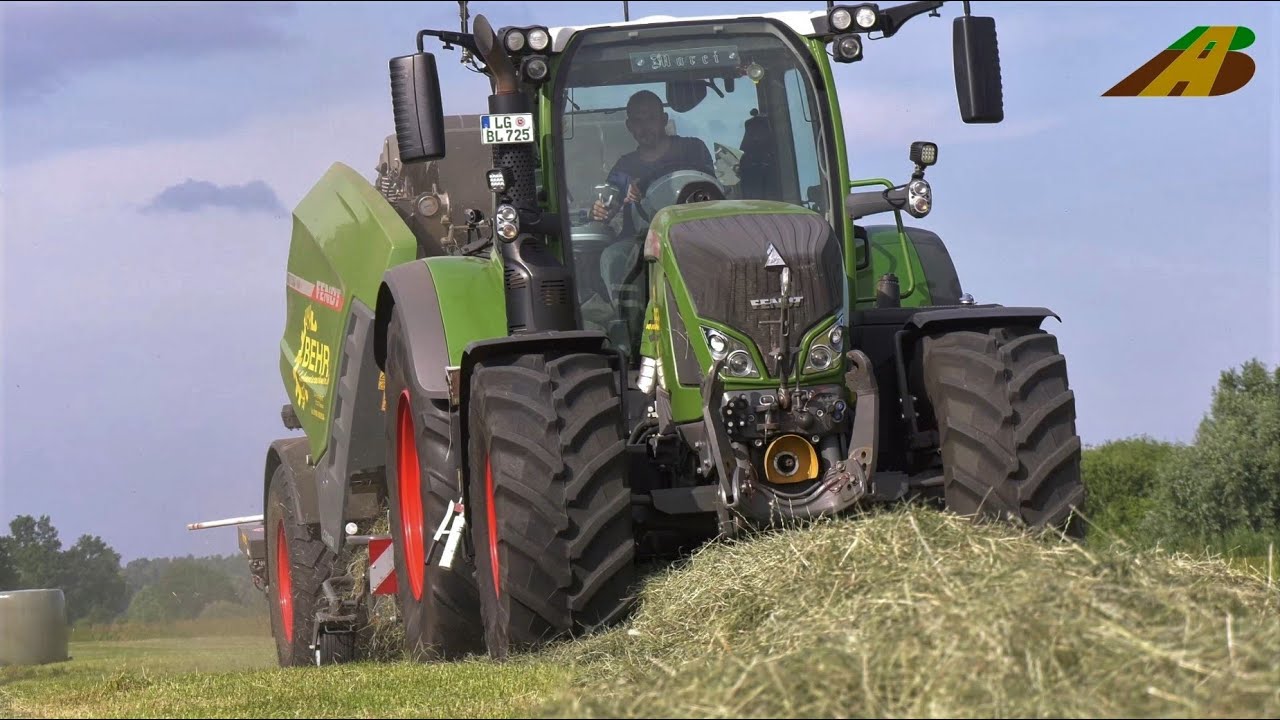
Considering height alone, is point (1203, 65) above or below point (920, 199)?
above

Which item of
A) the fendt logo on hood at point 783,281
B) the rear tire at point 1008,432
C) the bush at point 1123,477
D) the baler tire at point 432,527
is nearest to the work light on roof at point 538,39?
the baler tire at point 432,527

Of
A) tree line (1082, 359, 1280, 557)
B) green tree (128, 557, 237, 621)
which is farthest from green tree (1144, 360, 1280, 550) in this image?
green tree (128, 557, 237, 621)

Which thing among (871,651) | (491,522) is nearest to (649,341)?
(491,522)

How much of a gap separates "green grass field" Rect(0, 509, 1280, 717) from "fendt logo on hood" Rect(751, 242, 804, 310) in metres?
0.96

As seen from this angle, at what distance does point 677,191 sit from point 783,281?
1.24m

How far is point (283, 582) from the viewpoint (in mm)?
12844

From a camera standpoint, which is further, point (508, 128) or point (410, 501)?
point (410, 501)

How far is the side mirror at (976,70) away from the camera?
27.8 ft

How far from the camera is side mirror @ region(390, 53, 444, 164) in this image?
7957 millimetres

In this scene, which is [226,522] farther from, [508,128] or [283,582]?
[508,128]

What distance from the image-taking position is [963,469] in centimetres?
766

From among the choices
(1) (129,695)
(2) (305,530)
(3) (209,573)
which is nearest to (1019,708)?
(1) (129,695)

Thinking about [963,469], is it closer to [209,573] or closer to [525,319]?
[525,319]

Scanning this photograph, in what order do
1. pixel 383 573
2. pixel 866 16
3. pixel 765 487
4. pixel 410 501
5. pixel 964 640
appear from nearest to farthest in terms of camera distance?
pixel 964 640 < pixel 765 487 < pixel 866 16 < pixel 410 501 < pixel 383 573
